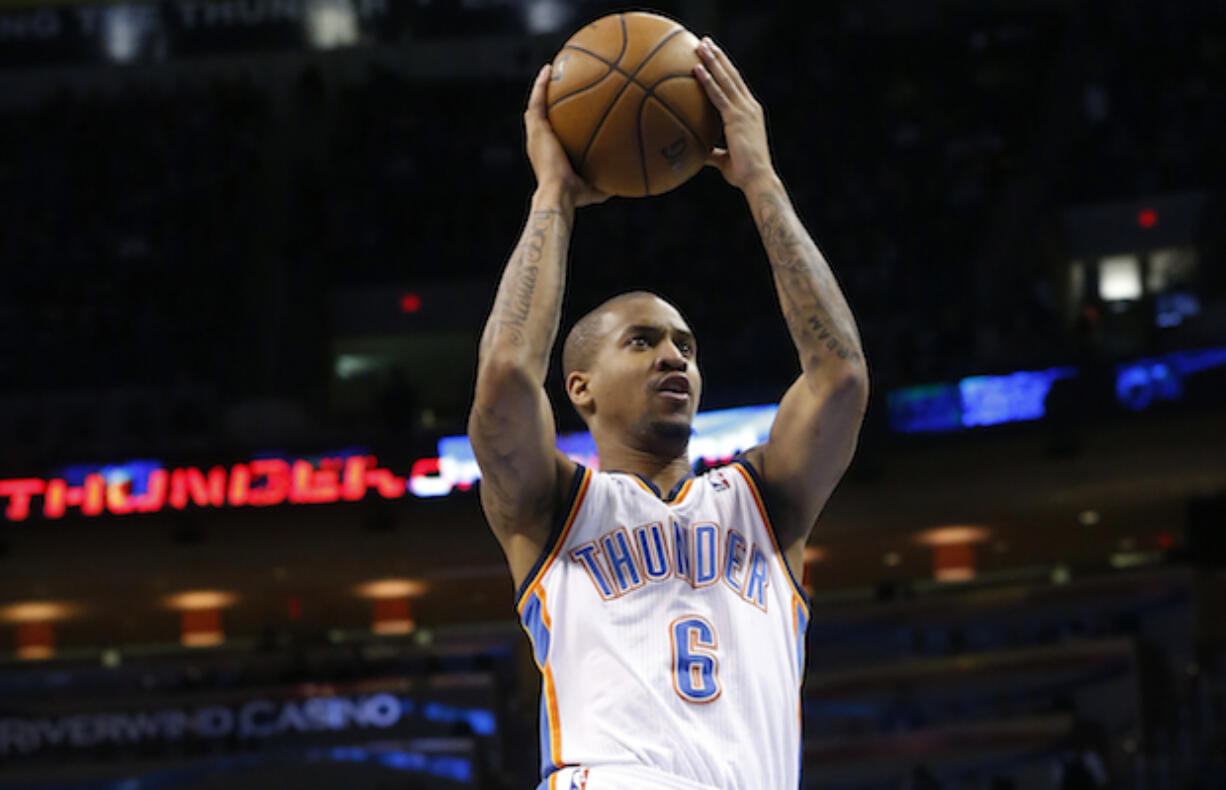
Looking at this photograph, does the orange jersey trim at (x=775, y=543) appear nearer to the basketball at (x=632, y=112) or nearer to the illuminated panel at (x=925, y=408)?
the basketball at (x=632, y=112)

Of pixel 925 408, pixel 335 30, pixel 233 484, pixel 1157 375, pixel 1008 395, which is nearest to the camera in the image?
pixel 1157 375

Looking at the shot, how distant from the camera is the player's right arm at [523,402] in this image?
Result: 277cm

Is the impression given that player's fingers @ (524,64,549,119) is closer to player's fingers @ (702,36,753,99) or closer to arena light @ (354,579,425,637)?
player's fingers @ (702,36,753,99)

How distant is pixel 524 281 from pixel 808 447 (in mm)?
666

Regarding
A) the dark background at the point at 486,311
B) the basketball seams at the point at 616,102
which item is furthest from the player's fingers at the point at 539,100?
the dark background at the point at 486,311

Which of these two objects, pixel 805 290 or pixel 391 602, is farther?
pixel 391 602

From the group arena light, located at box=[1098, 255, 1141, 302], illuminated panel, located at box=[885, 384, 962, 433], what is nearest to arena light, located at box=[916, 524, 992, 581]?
illuminated panel, located at box=[885, 384, 962, 433]

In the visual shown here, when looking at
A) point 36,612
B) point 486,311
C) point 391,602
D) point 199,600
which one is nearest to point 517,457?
point 199,600

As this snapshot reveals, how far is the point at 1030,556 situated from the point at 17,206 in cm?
1198

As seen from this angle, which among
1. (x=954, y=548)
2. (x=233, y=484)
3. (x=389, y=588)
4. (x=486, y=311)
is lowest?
(x=389, y=588)

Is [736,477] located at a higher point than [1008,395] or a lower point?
lower

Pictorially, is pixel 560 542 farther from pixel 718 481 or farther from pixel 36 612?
pixel 36 612

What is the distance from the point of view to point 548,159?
10.1 ft

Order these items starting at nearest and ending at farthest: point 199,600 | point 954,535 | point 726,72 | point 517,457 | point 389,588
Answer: point 517,457 → point 726,72 → point 954,535 → point 199,600 → point 389,588
